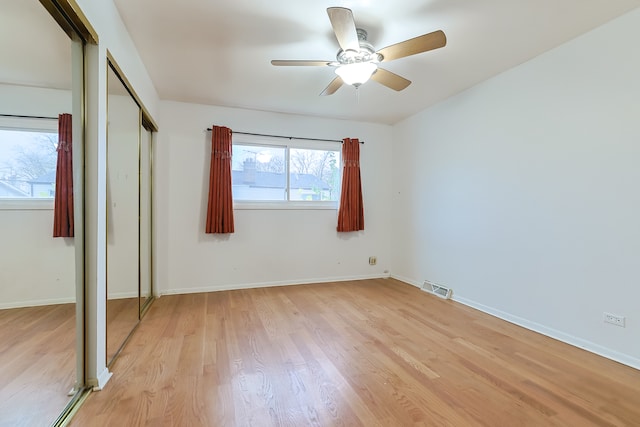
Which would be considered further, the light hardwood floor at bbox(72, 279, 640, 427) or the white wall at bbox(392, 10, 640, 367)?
the white wall at bbox(392, 10, 640, 367)

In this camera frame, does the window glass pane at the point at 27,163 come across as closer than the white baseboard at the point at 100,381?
Yes

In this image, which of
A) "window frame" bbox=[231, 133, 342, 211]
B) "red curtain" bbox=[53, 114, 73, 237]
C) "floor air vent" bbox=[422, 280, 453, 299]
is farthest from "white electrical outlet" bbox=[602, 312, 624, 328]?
"red curtain" bbox=[53, 114, 73, 237]

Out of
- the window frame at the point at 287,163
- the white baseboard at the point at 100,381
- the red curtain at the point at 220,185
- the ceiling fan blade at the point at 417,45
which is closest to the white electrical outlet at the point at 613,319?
the ceiling fan blade at the point at 417,45

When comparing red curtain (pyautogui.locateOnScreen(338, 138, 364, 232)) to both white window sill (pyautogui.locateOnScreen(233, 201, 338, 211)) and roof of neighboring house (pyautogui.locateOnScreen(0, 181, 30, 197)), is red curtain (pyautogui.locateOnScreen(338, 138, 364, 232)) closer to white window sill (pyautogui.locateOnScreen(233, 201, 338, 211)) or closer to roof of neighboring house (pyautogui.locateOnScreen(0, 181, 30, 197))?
white window sill (pyautogui.locateOnScreen(233, 201, 338, 211))

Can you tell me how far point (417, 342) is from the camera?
246 centimetres

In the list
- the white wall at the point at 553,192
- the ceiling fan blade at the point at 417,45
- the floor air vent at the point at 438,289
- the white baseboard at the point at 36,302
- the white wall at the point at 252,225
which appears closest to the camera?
the white baseboard at the point at 36,302

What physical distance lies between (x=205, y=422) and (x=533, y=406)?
179cm

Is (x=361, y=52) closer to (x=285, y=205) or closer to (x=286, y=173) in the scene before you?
(x=286, y=173)

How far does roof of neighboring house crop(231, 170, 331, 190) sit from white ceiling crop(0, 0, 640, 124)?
3.88ft

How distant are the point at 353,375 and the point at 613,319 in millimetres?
2011

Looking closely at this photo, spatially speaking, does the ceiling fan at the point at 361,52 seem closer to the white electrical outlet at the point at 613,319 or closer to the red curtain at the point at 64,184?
the red curtain at the point at 64,184

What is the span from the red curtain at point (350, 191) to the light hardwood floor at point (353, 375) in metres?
1.63

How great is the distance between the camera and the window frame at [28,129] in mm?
1132

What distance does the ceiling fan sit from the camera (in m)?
1.85
